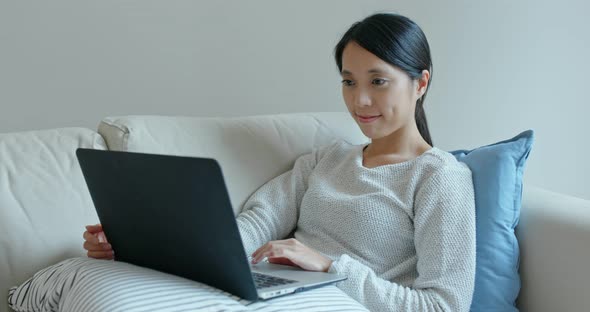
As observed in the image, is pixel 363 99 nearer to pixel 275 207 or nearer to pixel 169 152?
pixel 275 207

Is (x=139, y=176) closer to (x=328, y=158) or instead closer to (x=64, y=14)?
(x=328, y=158)

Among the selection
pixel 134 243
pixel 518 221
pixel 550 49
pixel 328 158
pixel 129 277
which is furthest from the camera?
pixel 550 49

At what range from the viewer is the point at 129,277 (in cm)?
121

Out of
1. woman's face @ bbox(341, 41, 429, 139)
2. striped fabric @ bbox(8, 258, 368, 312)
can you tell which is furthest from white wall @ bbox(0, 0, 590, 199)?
striped fabric @ bbox(8, 258, 368, 312)

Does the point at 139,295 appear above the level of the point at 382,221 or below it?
above

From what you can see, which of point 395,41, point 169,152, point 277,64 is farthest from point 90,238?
point 277,64

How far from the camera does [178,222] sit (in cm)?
120

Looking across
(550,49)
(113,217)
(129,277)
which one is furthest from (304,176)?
(550,49)

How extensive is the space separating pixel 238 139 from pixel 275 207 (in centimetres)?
20

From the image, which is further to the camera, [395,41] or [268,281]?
[395,41]

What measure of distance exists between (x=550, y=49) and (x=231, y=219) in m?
1.71

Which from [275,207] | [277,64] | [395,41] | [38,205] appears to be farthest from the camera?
[277,64]

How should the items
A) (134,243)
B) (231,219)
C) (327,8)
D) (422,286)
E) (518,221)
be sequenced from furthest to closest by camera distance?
(327,8) → (518,221) → (422,286) → (134,243) → (231,219)

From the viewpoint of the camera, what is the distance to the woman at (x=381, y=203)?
1.46m
